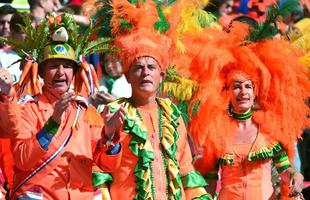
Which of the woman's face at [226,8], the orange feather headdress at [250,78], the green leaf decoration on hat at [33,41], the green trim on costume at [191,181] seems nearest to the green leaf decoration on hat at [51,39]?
the green leaf decoration on hat at [33,41]

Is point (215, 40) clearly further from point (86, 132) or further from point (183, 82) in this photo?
point (86, 132)

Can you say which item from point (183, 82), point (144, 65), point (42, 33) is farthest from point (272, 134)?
point (42, 33)

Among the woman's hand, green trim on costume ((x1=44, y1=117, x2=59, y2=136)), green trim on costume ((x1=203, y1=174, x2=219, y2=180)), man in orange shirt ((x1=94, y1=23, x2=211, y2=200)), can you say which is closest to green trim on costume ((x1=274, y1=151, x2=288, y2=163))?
the woman's hand

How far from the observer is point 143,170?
21.2 feet

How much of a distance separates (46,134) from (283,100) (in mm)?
2612

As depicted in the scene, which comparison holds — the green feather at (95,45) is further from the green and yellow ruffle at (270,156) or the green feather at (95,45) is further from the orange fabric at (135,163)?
the green and yellow ruffle at (270,156)

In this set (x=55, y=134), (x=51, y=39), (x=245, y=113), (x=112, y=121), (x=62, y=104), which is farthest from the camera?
(x=245, y=113)

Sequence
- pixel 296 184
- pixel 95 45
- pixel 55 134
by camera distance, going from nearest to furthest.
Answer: pixel 55 134, pixel 95 45, pixel 296 184

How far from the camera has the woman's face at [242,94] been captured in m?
7.66

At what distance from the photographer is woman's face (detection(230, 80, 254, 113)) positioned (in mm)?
7660

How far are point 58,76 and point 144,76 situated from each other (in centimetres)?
64

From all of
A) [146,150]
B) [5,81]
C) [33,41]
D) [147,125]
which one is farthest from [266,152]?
[5,81]

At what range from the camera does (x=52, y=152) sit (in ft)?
20.2

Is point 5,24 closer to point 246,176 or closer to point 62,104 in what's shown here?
point 246,176
